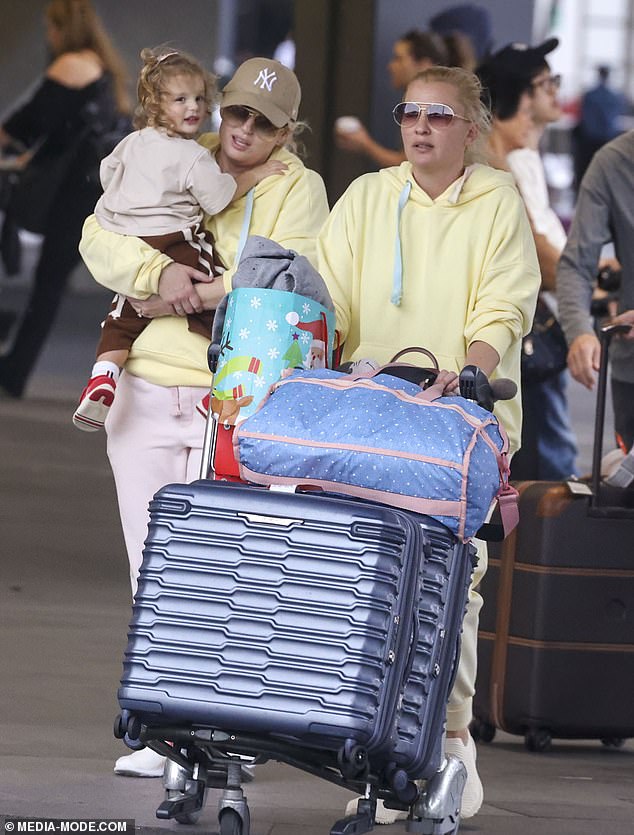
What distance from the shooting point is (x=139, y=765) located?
14.1 feet

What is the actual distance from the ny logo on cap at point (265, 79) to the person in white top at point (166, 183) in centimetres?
15

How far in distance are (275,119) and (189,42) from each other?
639cm

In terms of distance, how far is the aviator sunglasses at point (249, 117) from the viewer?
423 cm

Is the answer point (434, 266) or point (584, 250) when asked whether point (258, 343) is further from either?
point (584, 250)

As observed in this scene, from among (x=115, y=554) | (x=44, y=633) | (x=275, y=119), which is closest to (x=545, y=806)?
(x=275, y=119)

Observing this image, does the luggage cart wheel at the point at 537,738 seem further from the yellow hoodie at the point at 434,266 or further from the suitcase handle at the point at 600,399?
the yellow hoodie at the point at 434,266

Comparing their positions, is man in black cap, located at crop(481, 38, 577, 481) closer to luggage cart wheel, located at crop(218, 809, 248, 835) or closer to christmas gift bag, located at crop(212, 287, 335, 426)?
christmas gift bag, located at crop(212, 287, 335, 426)

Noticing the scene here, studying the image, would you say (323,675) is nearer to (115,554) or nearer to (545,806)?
(545,806)

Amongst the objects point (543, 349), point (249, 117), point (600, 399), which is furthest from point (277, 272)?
point (543, 349)

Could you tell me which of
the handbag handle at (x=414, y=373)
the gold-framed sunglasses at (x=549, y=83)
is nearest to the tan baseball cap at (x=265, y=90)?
the handbag handle at (x=414, y=373)

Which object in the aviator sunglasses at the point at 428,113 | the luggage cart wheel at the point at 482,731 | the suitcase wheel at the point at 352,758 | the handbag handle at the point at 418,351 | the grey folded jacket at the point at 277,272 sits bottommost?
the luggage cart wheel at the point at 482,731

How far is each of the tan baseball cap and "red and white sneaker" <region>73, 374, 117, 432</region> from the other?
0.75 meters

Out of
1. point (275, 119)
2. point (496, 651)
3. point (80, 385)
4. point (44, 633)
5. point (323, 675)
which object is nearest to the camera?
point (323, 675)

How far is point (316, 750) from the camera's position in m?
3.20
